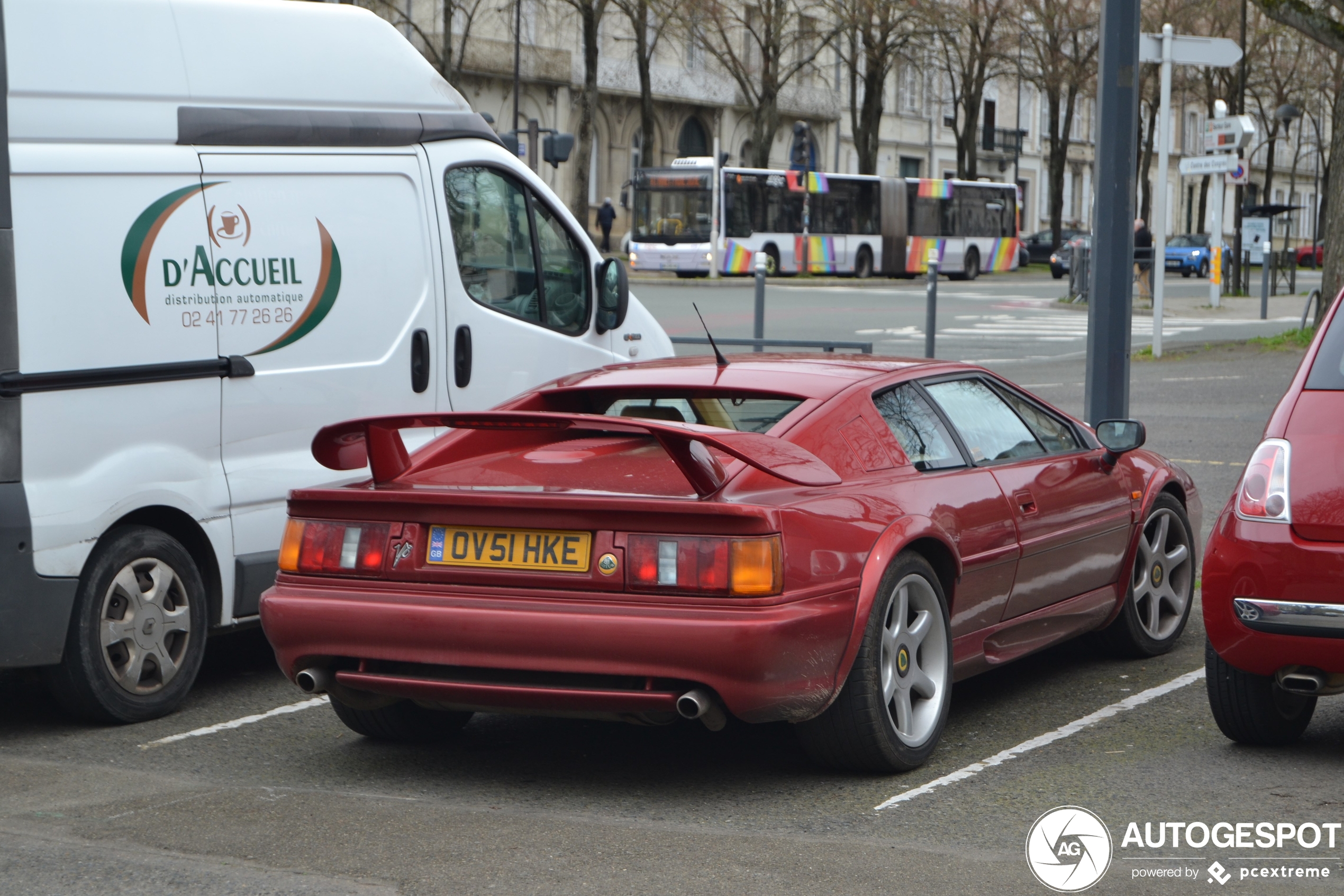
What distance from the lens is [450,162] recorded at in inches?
287

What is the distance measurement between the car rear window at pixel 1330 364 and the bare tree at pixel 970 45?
5132cm

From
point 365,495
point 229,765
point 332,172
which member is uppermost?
point 332,172

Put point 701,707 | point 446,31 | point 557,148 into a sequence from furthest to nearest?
point 446,31
point 557,148
point 701,707

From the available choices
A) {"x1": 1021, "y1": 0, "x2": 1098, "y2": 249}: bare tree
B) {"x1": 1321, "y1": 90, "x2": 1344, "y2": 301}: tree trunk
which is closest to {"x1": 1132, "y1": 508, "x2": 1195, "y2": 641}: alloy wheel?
{"x1": 1321, "y1": 90, "x2": 1344, "y2": 301}: tree trunk

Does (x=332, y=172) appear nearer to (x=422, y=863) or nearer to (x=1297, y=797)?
(x=422, y=863)

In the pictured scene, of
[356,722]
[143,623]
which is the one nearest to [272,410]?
[143,623]

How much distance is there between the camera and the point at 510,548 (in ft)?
15.7

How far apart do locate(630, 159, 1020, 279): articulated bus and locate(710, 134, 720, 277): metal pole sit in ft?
0.49

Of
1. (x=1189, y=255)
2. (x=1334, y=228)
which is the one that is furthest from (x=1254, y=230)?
(x=1334, y=228)

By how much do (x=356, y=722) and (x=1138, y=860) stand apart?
95.7 inches

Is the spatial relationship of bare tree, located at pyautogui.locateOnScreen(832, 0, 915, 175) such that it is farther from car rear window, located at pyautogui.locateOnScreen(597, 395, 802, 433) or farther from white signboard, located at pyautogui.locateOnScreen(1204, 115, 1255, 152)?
car rear window, located at pyautogui.locateOnScreen(597, 395, 802, 433)

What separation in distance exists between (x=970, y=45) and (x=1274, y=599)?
5935 centimetres

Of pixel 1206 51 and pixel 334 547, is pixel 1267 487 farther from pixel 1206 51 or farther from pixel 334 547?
pixel 1206 51

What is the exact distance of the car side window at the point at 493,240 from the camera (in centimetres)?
731
